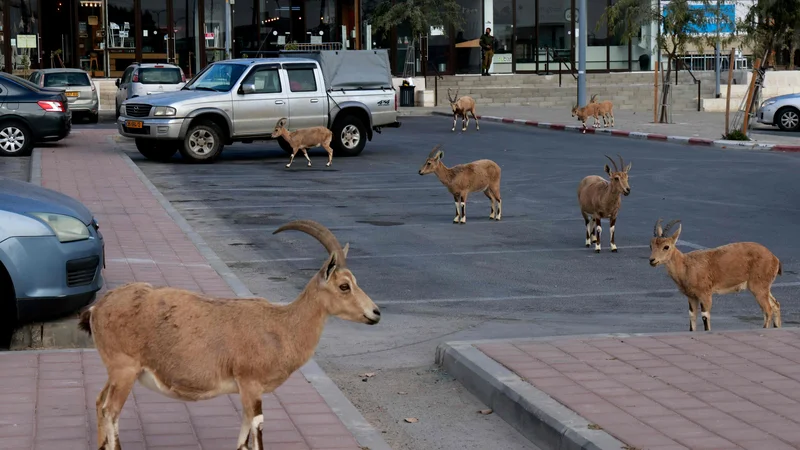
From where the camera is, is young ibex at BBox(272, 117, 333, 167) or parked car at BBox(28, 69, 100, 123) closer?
young ibex at BBox(272, 117, 333, 167)

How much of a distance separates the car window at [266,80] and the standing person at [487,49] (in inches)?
1014

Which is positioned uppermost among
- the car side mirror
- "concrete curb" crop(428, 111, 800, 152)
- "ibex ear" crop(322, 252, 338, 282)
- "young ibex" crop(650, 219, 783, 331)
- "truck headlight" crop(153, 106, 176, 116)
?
the car side mirror

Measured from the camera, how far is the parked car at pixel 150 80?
36.1 metres

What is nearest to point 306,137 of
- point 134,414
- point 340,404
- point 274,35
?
point 340,404

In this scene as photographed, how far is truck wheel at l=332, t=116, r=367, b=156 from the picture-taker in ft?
87.2

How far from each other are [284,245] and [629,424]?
331 inches

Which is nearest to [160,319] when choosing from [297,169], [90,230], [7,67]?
[90,230]

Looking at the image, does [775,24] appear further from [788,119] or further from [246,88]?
[246,88]

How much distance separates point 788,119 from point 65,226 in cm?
2929

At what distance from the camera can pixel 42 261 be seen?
894 centimetres

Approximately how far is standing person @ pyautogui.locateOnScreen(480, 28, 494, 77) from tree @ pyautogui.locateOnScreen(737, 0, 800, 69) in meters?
20.6

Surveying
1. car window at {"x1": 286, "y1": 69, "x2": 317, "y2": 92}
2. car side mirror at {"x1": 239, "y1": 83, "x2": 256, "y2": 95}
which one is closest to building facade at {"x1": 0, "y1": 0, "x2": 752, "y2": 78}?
car window at {"x1": 286, "y1": 69, "x2": 317, "y2": 92}

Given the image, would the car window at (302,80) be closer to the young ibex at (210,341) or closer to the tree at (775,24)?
the tree at (775,24)

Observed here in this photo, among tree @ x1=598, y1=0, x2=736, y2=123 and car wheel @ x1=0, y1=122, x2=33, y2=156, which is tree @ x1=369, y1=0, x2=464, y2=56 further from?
car wheel @ x1=0, y1=122, x2=33, y2=156
